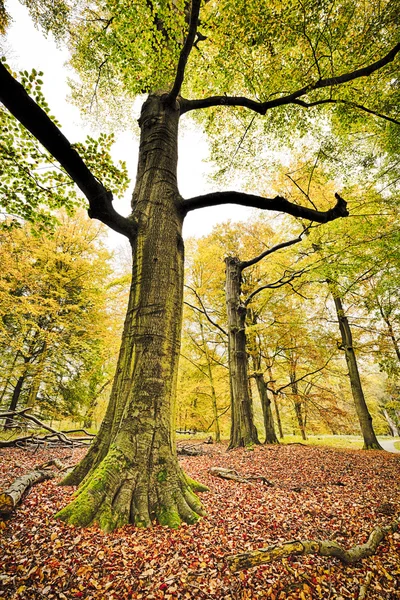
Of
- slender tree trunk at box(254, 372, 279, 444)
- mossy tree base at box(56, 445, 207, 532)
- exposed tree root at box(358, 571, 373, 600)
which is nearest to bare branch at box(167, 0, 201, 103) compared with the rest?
mossy tree base at box(56, 445, 207, 532)

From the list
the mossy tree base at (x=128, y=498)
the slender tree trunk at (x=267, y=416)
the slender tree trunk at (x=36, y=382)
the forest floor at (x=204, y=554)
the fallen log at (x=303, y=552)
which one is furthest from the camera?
the slender tree trunk at (x=36, y=382)

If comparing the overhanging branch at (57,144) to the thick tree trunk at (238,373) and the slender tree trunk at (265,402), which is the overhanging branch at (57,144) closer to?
the thick tree trunk at (238,373)

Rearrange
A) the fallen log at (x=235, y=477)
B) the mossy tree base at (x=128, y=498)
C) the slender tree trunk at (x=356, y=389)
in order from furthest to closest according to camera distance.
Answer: the slender tree trunk at (x=356, y=389) → the fallen log at (x=235, y=477) → the mossy tree base at (x=128, y=498)

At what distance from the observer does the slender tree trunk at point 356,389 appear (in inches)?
396

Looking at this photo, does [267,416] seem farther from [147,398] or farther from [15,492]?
[15,492]

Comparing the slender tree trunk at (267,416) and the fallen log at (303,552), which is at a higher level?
the slender tree trunk at (267,416)

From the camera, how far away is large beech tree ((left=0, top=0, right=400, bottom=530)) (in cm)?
272

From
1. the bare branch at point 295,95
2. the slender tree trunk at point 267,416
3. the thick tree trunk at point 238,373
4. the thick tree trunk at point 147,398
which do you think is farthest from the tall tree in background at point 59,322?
the thick tree trunk at point 147,398

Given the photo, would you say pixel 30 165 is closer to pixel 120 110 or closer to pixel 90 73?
pixel 90 73

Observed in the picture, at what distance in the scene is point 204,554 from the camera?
220 cm

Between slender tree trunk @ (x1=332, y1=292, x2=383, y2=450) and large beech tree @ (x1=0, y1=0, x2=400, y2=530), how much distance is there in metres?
7.42

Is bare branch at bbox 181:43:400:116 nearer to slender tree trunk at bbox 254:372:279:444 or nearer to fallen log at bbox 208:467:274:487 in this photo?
fallen log at bbox 208:467:274:487

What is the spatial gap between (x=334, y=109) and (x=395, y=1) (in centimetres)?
171

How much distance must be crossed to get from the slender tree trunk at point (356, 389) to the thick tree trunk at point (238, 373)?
13.3ft
